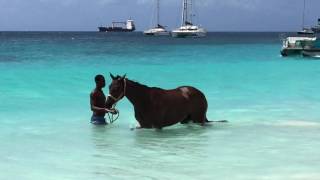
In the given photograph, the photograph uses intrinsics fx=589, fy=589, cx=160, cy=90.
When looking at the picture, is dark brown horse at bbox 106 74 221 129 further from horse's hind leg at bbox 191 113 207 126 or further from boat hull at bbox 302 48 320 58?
boat hull at bbox 302 48 320 58

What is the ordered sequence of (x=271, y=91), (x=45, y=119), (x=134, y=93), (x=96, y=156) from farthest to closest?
(x=271, y=91), (x=45, y=119), (x=134, y=93), (x=96, y=156)

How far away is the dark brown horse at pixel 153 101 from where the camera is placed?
31.7 feet

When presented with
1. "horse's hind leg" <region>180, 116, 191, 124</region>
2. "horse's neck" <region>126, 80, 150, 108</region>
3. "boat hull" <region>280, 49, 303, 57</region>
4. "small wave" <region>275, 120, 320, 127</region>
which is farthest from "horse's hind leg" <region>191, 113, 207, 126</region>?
"boat hull" <region>280, 49, 303, 57</region>

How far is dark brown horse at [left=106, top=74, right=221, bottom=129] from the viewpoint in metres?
9.66

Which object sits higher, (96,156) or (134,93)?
(134,93)

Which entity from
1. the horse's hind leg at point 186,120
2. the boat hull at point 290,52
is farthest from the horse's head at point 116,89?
the boat hull at point 290,52

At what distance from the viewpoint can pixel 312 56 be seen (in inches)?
1724

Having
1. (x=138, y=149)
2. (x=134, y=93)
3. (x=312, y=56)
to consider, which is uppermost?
(x=134, y=93)

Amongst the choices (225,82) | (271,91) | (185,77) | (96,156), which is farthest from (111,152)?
(185,77)

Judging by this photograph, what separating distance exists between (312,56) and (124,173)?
125ft

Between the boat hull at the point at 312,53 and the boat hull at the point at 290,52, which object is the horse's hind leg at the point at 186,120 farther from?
the boat hull at the point at 290,52

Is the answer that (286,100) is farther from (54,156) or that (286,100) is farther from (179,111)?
(54,156)

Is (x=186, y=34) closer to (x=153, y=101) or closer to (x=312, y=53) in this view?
(x=312, y=53)

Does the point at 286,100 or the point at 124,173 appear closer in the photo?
the point at 124,173
